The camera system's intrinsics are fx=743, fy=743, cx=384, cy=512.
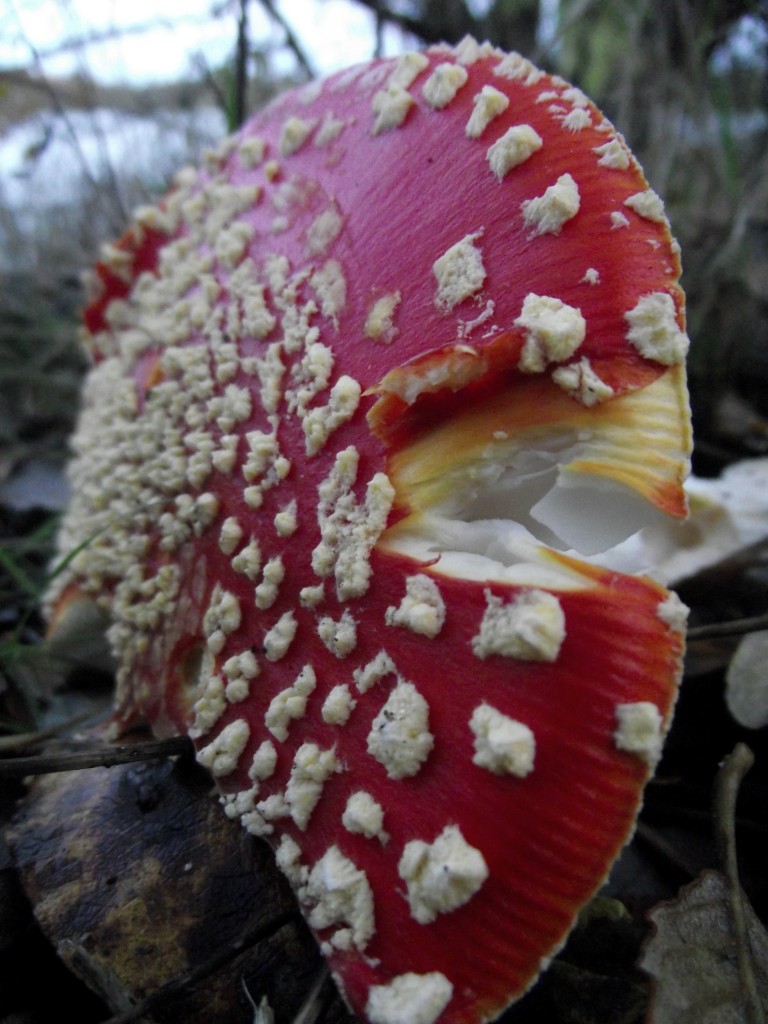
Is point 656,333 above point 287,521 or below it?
above

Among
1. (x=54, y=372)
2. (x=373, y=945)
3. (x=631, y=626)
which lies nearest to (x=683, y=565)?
(x=631, y=626)

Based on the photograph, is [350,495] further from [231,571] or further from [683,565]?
[683,565]

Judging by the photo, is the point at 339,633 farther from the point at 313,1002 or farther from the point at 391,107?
the point at 391,107

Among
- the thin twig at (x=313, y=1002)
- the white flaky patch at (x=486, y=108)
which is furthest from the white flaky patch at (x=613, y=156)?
the thin twig at (x=313, y=1002)

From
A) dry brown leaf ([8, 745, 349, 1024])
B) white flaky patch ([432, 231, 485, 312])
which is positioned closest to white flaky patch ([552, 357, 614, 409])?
white flaky patch ([432, 231, 485, 312])

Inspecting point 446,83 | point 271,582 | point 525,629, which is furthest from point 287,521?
point 446,83

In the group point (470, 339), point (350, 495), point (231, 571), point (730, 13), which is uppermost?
point (730, 13)

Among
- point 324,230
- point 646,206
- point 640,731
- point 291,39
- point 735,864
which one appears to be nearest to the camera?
point 640,731

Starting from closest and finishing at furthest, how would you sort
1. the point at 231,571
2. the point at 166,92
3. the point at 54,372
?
the point at 231,571
the point at 54,372
the point at 166,92
